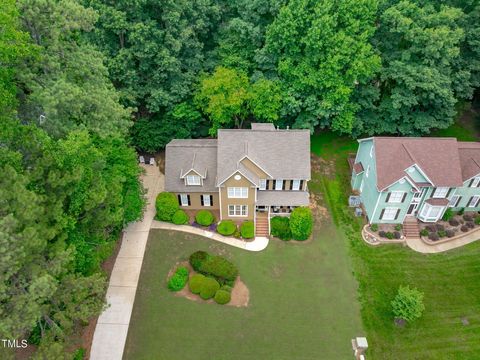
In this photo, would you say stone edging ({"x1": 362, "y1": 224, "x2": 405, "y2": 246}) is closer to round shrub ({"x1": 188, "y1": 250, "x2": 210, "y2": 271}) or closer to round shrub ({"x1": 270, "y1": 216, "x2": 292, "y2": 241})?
round shrub ({"x1": 270, "y1": 216, "x2": 292, "y2": 241})

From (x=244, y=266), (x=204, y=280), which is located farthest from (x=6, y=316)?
(x=244, y=266)

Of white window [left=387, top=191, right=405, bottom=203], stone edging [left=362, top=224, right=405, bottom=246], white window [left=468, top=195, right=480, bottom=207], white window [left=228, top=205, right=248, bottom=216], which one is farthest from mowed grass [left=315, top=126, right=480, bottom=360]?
white window [left=228, top=205, right=248, bottom=216]

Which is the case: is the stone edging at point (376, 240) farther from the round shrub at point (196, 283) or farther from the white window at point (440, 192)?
the round shrub at point (196, 283)

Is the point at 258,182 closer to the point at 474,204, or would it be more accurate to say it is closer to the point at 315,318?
the point at 315,318

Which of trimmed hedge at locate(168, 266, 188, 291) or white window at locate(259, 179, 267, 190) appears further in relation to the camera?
white window at locate(259, 179, 267, 190)

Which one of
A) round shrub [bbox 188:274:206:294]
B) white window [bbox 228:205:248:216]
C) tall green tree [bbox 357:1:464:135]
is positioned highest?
tall green tree [bbox 357:1:464:135]

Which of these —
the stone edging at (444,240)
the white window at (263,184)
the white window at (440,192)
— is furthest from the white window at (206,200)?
the white window at (440,192)

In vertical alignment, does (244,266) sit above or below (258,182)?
below
